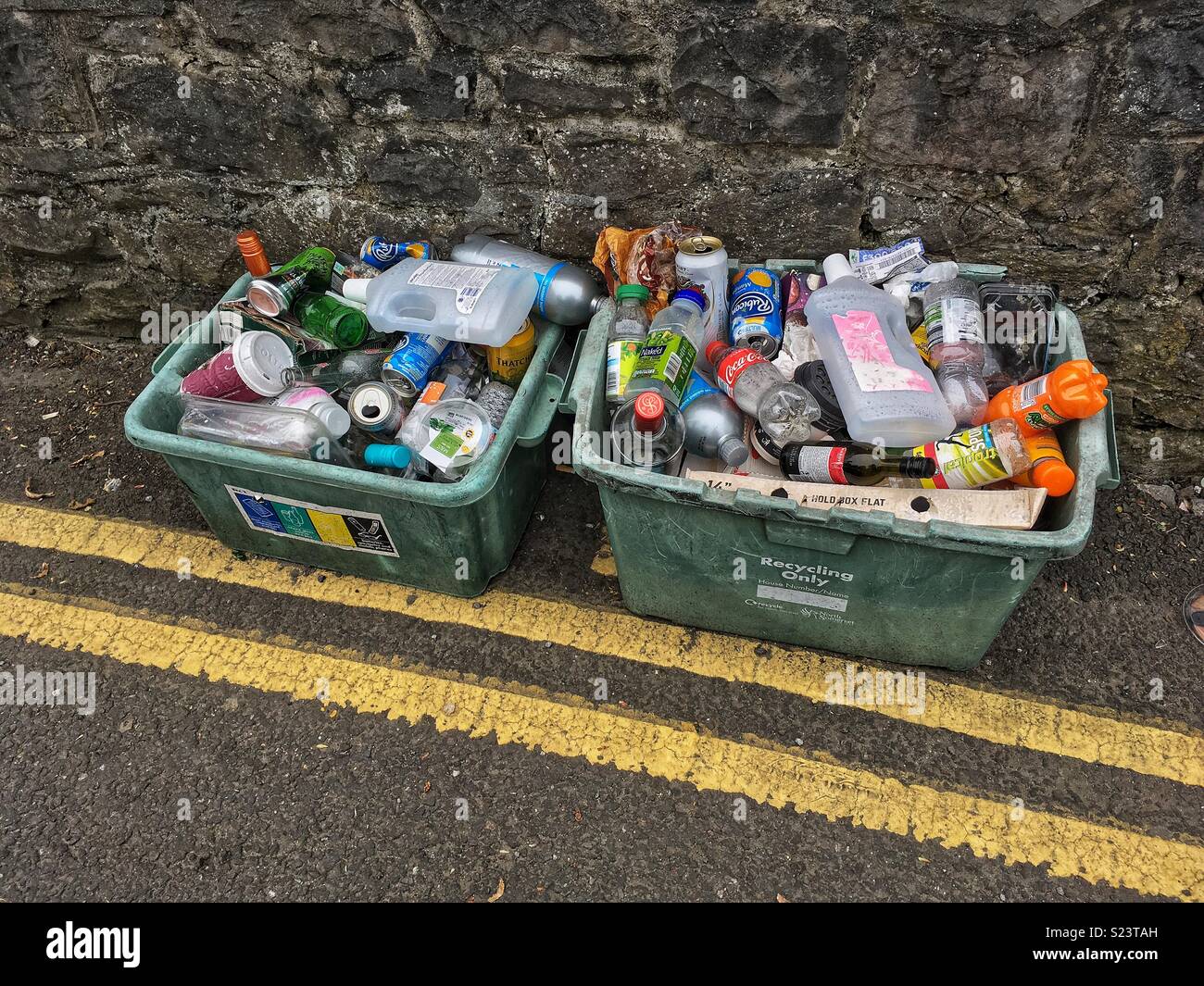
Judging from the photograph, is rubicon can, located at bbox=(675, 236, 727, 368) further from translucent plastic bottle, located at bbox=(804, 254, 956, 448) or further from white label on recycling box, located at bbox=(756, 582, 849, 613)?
white label on recycling box, located at bbox=(756, 582, 849, 613)

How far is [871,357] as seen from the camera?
2184mm

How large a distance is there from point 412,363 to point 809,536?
130 cm

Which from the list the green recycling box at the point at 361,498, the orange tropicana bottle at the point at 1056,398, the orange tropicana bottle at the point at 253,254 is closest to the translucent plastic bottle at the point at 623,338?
the green recycling box at the point at 361,498

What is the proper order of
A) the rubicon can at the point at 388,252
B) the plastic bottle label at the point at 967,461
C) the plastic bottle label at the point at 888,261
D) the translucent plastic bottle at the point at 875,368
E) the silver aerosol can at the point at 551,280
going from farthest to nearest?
the rubicon can at the point at 388,252, the silver aerosol can at the point at 551,280, the plastic bottle label at the point at 888,261, the translucent plastic bottle at the point at 875,368, the plastic bottle label at the point at 967,461

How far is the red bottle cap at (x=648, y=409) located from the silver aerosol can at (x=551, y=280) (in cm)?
71

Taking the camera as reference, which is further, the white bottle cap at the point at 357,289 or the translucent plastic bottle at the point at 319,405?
the white bottle cap at the point at 357,289

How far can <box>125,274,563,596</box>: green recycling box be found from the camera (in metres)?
2.19

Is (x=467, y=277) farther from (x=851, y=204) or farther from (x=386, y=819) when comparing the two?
(x=386, y=819)

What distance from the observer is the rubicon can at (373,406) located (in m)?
2.37

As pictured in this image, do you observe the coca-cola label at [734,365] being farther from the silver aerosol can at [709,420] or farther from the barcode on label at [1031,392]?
the barcode on label at [1031,392]

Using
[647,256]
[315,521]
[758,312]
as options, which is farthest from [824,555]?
[315,521]

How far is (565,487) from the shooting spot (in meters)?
2.91

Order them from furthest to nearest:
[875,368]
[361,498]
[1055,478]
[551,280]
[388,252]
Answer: [388,252] < [551,280] < [361,498] < [875,368] < [1055,478]

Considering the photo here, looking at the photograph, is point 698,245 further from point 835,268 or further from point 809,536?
point 809,536
